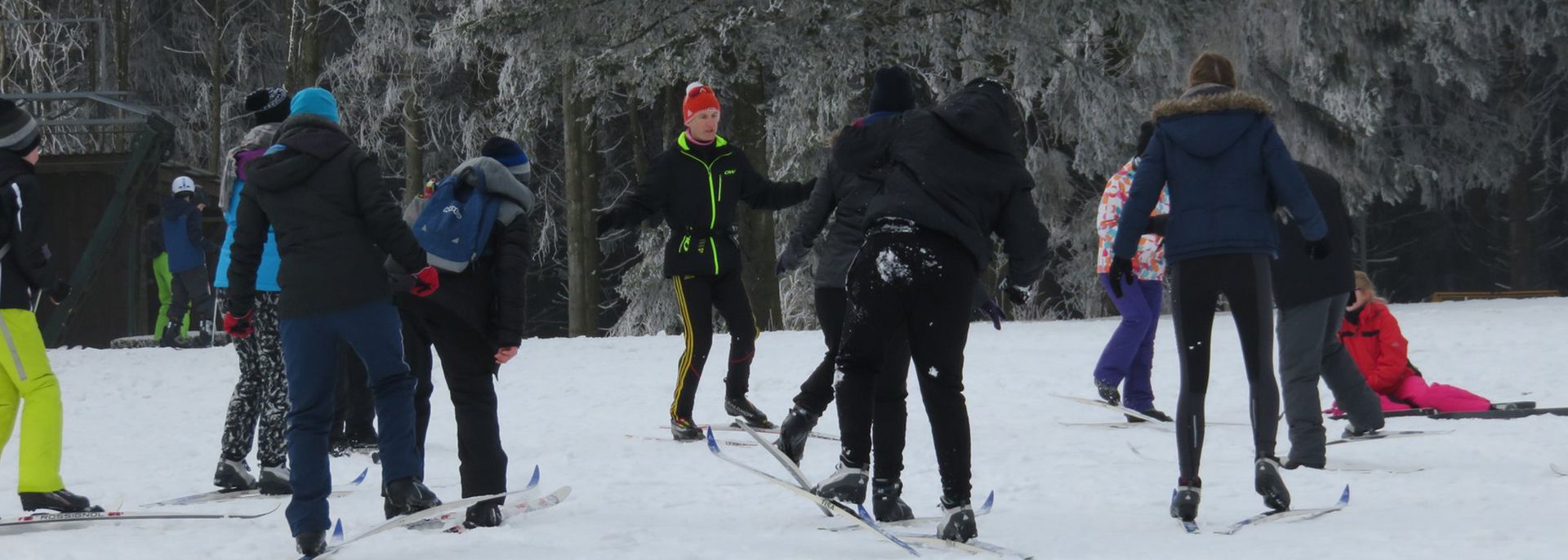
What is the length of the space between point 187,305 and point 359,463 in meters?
10.1

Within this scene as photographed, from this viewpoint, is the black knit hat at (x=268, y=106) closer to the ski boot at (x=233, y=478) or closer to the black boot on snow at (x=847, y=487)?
the ski boot at (x=233, y=478)

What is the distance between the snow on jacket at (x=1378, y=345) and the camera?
8586 millimetres

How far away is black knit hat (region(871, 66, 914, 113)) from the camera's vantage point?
5.45m

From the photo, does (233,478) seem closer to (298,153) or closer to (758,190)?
(298,153)

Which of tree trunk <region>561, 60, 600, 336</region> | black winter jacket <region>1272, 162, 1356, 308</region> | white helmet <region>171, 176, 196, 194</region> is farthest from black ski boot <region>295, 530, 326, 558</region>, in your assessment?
tree trunk <region>561, 60, 600, 336</region>

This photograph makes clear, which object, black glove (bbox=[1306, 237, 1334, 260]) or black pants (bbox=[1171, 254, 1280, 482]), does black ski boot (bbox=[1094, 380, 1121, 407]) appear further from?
black glove (bbox=[1306, 237, 1334, 260])

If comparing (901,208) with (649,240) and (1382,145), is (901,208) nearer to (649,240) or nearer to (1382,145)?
(649,240)

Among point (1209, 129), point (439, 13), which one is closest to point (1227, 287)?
point (1209, 129)

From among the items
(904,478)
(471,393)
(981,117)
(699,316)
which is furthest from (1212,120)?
(699,316)

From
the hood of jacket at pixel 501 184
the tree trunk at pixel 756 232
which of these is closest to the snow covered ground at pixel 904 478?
the hood of jacket at pixel 501 184

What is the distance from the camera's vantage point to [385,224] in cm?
500

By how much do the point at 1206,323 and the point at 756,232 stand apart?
37.8ft

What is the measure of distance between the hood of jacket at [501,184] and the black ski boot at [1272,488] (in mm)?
2578

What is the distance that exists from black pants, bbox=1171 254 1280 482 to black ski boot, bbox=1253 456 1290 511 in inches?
4.9
